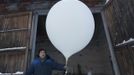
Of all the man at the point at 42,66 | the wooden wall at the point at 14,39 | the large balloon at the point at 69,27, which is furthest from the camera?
the wooden wall at the point at 14,39

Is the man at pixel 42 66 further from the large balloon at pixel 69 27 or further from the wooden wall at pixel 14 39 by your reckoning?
the wooden wall at pixel 14 39

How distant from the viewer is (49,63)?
3.62 m

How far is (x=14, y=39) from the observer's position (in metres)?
4.68

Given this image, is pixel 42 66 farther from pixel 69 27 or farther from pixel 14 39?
pixel 14 39

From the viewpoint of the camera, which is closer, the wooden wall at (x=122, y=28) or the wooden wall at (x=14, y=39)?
the wooden wall at (x=122, y=28)

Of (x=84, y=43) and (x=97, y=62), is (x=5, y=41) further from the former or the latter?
(x=97, y=62)

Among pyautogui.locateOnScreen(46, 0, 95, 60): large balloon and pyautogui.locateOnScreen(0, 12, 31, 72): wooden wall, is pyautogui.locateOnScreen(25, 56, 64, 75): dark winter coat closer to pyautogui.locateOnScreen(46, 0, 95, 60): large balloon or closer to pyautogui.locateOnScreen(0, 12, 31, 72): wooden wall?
pyautogui.locateOnScreen(46, 0, 95, 60): large balloon

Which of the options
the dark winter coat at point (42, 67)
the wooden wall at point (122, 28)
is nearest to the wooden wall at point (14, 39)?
the dark winter coat at point (42, 67)

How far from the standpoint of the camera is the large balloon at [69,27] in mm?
3127

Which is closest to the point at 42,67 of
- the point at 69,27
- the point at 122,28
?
the point at 69,27

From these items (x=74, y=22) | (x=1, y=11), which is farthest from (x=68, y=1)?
(x=1, y=11)

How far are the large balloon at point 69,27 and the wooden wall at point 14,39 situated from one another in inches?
57.1

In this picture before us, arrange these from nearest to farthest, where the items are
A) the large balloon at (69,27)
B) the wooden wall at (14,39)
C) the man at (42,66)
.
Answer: the large balloon at (69,27), the man at (42,66), the wooden wall at (14,39)

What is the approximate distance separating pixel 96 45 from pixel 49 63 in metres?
3.74
